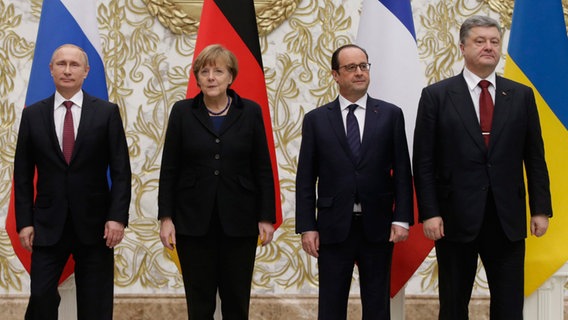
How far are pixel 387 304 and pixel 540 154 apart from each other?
2.48 ft

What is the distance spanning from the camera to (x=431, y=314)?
422cm

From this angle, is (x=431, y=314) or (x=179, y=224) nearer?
(x=179, y=224)

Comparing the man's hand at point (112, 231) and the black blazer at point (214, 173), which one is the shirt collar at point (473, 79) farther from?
the man's hand at point (112, 231)

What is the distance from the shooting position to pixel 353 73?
283cm

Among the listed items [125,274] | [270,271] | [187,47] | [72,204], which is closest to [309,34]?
[187,47]

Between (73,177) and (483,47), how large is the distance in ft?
4.97

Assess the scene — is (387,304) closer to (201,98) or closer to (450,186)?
(450,186)

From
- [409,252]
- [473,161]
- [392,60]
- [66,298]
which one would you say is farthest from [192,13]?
[473,161]

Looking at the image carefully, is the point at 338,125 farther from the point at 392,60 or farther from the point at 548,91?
the point at 548,91

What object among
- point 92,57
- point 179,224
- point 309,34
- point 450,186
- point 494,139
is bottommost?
point 179,224

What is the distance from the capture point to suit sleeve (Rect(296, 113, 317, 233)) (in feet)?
9.23

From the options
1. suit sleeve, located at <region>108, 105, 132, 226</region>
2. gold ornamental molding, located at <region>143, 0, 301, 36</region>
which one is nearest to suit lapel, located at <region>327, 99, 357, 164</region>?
suit sleeve, located at <region>108, 105, 132, 226</region>

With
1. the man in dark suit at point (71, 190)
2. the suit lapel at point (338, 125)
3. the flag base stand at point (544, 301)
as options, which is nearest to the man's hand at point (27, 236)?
the man in dark suit at point (71, 190)

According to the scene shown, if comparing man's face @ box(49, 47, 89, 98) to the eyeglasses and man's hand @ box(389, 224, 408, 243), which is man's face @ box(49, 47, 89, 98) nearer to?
the eyeglasses
